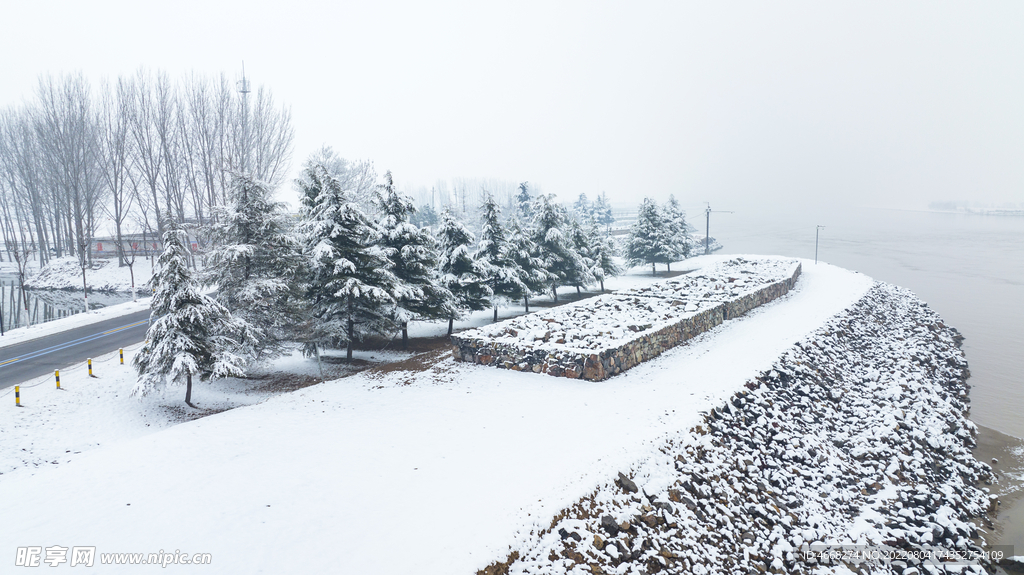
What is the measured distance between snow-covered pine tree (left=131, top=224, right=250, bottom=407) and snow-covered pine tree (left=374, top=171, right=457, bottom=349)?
5858 mm

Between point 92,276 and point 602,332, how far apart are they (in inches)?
1781

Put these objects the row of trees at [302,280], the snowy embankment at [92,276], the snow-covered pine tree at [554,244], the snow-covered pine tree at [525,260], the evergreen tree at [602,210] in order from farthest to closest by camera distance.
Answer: the evergreen tree at [602,210] → the snowy embankment at [92,276] → the snow-covered pine tree at [554,244] → the snow-covered pine tree at [525,260] → the row of trees at [302,280]

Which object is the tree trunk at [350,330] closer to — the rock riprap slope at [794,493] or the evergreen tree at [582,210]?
the rock riprap slope at [794,493]

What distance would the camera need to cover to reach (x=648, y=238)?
4034 centimetres

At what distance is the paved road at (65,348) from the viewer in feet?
50.3

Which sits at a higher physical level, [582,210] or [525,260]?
[582,210]

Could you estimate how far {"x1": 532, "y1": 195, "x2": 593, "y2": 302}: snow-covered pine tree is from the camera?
90.4 feet

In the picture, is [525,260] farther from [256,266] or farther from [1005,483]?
[1005,483]

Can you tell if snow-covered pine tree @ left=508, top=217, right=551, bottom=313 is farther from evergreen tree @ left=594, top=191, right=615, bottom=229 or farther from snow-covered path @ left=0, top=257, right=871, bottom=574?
evergreen tree @ left=594, top=191, right=615, bottom=229

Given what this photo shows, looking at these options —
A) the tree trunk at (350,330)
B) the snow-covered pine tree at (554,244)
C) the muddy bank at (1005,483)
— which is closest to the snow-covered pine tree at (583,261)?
the snow-covered pine tree at (554,244)

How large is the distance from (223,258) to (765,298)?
2429 cm

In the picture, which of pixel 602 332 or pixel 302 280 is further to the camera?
pixel 302 280

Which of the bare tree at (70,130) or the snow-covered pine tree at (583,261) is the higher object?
the bare tree at (70,130)

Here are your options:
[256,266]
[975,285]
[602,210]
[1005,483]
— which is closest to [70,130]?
[256,266]
